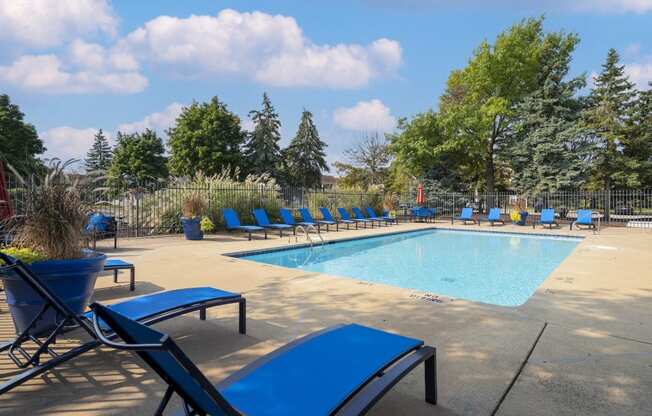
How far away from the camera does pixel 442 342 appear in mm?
3115

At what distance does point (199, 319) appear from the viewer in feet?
12.0

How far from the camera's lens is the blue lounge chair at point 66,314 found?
2.18 meters

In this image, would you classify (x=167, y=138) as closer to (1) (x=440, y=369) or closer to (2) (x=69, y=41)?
(2) (x=69, y=41)

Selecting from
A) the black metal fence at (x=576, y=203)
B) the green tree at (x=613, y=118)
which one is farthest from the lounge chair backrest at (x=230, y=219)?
the green tree at (x=613, y=118)

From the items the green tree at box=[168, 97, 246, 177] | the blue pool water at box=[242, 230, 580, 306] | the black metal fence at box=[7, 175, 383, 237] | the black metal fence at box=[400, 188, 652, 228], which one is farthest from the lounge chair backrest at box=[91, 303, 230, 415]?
the green tree at box=[168, 97, 246, 177]

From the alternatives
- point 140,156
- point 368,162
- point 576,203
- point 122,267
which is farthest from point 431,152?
point 140,156

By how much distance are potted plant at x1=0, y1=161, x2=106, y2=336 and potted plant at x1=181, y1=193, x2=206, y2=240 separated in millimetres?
7063

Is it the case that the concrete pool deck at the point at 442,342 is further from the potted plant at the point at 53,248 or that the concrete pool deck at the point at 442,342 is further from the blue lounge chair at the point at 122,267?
the potted plant at the point at 53,248

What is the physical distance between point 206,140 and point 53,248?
32.8 metres

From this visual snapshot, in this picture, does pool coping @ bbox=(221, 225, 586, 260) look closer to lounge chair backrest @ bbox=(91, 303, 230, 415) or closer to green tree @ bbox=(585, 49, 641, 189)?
lounge chair backrest @ bbox=(91, 303, 230, 415)

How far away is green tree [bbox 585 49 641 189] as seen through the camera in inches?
882

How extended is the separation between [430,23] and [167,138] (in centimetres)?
3260

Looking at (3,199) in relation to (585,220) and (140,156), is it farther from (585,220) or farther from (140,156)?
(140,156)

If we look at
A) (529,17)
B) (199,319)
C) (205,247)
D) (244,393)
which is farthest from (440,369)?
(529,17)
